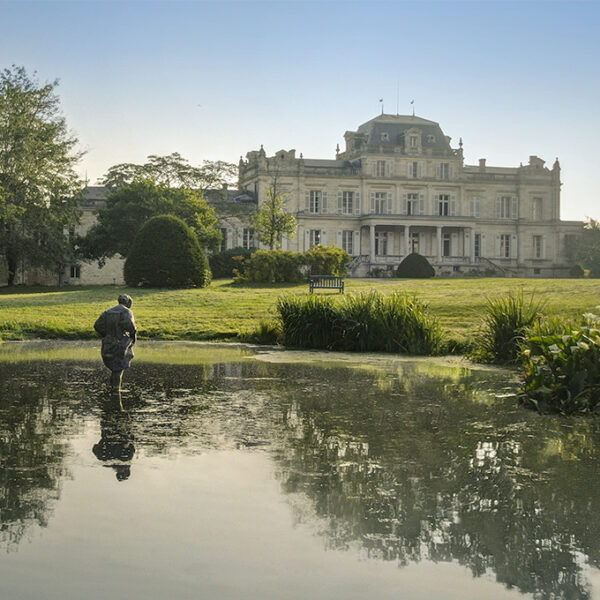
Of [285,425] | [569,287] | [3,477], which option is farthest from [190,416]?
[569,287]

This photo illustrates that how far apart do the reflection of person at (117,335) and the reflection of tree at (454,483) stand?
2.04 m

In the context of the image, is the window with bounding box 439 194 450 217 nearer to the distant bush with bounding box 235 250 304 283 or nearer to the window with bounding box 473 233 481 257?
the window with bounding box 473 233 481 257

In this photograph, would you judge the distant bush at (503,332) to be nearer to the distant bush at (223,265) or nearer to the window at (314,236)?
the distant bush at (223,265)

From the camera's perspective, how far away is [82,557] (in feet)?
12.8

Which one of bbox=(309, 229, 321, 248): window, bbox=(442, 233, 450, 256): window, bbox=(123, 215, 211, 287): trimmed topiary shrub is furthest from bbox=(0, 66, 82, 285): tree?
bbox=(442, 233, 450, 256): window

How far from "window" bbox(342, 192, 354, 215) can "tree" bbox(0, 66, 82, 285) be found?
74.8ft

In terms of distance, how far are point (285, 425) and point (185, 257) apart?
74.5 ft

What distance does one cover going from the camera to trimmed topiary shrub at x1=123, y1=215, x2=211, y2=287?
2917cm

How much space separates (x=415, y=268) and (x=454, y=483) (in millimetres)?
42235

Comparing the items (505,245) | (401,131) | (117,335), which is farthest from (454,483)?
(505,245)

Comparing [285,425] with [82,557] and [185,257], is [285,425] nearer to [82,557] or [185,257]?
[82,557]

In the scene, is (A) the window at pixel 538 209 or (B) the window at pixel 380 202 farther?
(A) the window at pixel 538 209

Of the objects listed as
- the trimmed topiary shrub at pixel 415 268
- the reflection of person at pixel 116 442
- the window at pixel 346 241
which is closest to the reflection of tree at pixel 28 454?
the reflection of person at pixel 116 442

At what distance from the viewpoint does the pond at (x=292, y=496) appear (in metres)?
3.69
